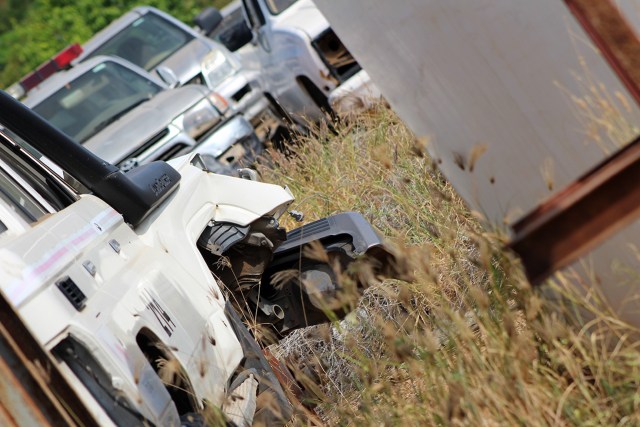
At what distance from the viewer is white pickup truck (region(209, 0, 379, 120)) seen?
392 inches

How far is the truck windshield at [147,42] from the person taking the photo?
13609 millimetres

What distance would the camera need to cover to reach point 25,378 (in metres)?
3.56

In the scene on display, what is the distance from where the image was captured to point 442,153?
160 inches

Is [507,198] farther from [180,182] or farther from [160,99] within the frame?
[160,99]

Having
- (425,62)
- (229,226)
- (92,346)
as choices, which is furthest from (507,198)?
(229,226)

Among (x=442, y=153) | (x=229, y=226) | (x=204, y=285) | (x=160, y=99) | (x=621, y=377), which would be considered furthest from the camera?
(x=160, y=99)

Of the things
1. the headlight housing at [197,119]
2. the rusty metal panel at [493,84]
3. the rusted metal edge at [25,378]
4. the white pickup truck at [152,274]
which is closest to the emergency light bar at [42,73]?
the headlight housing at [197,119]

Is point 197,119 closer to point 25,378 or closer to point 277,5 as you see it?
point 277,5

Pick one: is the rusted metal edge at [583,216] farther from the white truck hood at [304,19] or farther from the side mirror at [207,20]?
the side mirror at [207,20]

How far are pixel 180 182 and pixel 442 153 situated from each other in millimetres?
1937

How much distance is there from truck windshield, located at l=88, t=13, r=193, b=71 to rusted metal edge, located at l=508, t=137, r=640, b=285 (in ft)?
35.4

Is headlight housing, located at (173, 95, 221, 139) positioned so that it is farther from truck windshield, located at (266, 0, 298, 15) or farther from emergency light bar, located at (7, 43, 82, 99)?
emergency light bar, located at (7, 43, 82, 99)

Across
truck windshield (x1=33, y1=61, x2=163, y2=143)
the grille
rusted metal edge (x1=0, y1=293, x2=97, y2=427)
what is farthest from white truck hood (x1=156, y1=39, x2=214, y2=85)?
rusted metal edge (x1=0, y1=293, x2=97, y2=427)

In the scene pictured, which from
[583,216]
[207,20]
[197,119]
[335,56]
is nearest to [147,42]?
[207,20]
